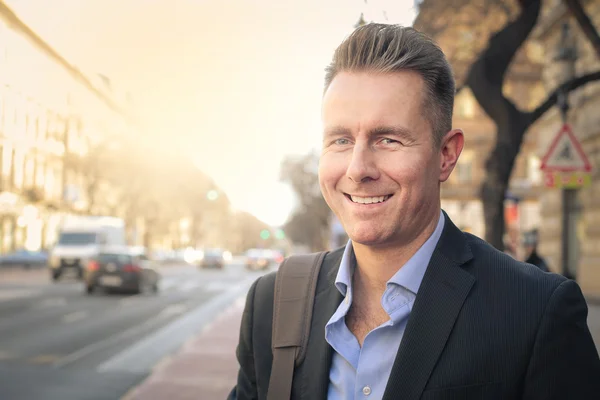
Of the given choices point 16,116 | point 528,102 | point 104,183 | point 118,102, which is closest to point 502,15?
point 528,102

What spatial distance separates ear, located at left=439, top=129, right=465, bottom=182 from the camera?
79.2 inches

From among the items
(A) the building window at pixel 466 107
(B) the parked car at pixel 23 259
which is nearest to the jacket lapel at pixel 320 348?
(A) the building window at pixel 466 107

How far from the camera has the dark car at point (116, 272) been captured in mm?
23922

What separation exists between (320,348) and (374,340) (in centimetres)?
16

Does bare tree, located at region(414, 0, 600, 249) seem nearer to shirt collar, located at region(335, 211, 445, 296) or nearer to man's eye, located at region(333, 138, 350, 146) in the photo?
shirt collar, located at region(335, 211, 445, 296)

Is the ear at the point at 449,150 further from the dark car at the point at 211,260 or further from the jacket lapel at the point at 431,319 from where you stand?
the dark car at the point at 211,260

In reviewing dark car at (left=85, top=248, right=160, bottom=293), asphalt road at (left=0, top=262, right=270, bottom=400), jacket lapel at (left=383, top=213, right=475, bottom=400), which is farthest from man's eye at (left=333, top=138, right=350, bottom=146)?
dark car at (left=85, top=248, right=160, bottom=293)

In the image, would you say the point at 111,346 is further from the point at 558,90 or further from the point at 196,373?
the point at 558,90

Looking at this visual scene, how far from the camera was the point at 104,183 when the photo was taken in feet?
206

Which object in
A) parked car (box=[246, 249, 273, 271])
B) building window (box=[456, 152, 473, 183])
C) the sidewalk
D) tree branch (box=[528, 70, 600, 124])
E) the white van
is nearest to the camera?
the sidewalk

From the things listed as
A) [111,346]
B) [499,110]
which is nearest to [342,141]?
[499,110]

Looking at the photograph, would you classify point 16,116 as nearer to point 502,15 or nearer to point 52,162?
point 52,162

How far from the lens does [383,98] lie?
1885 mm

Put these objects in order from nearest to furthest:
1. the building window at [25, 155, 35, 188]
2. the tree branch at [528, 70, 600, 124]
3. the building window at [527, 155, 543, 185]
Answer: 1. the tree branch at [528, 70, 600, 124]
2. the building window at [527, 155, 543, 185]
3. the building window at [25, 155, 35, 188]
